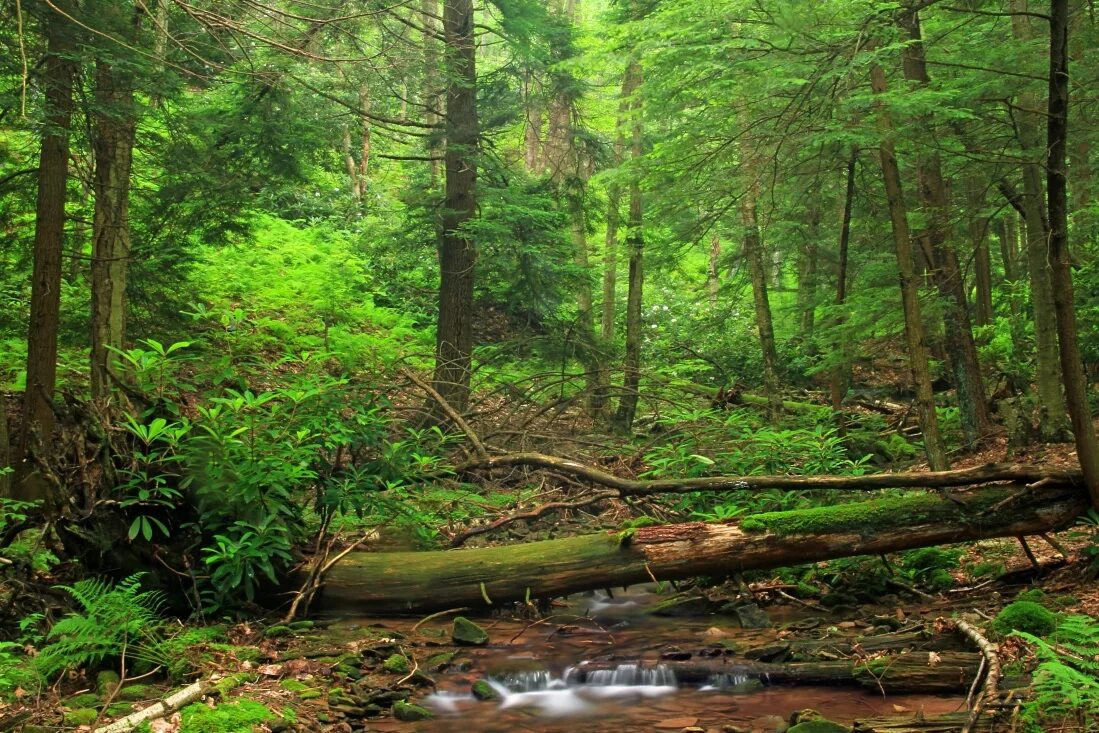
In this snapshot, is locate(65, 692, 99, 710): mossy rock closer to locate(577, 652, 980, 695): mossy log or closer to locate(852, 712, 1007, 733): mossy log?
locate(577, 652, 980, 695): mossy log

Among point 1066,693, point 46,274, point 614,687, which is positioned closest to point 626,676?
point 614,687

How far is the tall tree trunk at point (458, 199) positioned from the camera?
13305 mm

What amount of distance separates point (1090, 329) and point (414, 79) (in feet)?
36.7

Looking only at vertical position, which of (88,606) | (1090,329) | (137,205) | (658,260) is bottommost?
(88,606)

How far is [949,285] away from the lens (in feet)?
40.3

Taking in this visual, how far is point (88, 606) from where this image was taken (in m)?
5.50

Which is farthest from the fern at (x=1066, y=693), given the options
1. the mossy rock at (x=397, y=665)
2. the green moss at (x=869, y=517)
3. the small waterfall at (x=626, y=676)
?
the mossy rock at (x=397, y=665)

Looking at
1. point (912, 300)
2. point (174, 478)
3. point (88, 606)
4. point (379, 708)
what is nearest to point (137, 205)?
point (174, 478)

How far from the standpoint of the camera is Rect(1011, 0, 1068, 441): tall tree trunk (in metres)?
11.3

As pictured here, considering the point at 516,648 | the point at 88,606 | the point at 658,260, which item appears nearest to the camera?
the point at 88,606

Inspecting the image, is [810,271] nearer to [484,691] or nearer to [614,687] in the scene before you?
[614,687]

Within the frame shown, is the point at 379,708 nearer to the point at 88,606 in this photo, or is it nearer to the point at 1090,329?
the point at 88,606

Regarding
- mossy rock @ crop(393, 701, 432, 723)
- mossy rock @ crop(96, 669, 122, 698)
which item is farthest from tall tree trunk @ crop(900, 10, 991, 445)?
mossy rock @ crop(96, 669, 122, 698)

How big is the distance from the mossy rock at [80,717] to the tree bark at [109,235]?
236 inches
